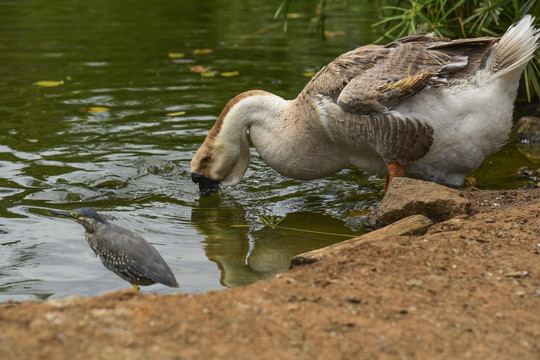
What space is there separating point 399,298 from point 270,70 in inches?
309

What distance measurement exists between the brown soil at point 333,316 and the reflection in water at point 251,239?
110 cm

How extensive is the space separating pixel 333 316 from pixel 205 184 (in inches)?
Result: 138

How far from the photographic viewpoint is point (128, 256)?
466 centimetres

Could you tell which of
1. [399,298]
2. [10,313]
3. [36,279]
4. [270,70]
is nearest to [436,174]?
[399,298]

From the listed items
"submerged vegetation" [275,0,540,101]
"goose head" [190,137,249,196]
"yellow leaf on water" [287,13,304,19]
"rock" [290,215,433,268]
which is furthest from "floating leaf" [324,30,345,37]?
"rock" [290,215,433,268]

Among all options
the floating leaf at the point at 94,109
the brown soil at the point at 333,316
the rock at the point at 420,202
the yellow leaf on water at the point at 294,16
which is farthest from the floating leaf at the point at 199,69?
the brown soil at the point at 333,316

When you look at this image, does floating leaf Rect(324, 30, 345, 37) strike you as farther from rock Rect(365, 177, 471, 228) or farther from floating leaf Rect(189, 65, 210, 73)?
rock Rect(365, 177, 471, 228)

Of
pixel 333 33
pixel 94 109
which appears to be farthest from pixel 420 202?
pixel 333 33

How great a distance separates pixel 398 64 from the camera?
604cm

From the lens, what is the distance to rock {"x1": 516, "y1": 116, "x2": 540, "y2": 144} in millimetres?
8641

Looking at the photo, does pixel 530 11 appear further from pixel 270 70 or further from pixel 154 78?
pixel 154 78

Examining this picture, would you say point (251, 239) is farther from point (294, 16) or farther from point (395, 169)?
point (294, 16)

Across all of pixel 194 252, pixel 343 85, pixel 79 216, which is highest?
pixel 343 85

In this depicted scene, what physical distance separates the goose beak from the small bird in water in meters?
1.91
